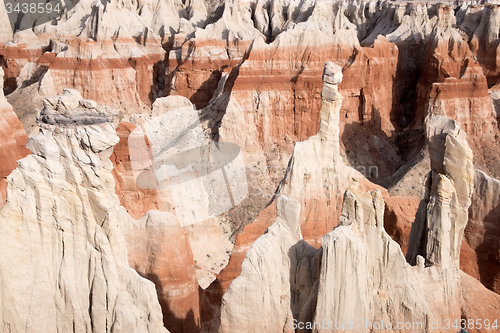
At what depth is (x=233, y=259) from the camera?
16.6 meters

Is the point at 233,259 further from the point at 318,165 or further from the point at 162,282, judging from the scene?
the point at 318,165

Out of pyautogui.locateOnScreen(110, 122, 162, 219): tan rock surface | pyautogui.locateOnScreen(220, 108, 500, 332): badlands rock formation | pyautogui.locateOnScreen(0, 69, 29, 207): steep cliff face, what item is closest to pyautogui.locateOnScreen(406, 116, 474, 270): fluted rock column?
pyautogui.locateOnScreen(220, 108, 500, 332): badlands rock formation

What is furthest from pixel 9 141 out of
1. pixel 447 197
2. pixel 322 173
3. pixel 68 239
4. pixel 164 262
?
pixel 447 197

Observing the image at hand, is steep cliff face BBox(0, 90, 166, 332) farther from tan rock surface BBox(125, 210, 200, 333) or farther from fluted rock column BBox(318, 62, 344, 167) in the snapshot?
fluted rock column BBox(318, 62, 344, 167)

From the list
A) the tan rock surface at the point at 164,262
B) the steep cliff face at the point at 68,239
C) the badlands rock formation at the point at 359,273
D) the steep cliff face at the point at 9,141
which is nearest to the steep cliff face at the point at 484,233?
the badlands rock formation at the point at 359,273

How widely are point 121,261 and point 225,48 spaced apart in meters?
41.8

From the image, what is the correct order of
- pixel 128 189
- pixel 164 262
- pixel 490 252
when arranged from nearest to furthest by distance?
pixel 164 262 → pixel 490 252 → pixel 128 189

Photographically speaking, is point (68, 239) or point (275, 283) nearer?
point (68, 239)

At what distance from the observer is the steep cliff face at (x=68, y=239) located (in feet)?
34.3

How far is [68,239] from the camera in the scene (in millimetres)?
10742

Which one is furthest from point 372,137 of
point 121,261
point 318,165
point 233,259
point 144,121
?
point 121,261

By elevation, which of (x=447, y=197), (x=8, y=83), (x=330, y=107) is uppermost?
(x=330, y=107)

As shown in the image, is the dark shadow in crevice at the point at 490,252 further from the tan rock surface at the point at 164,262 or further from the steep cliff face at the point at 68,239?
the steep cliff face at the point at 68,239

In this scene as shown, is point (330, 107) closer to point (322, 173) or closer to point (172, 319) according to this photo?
point (322, 173)
